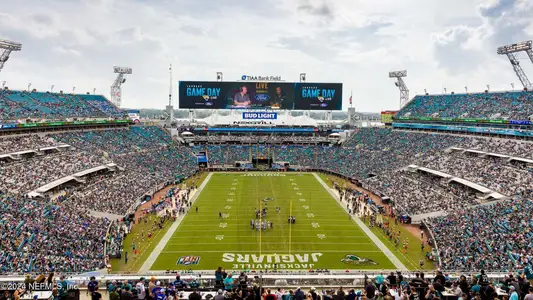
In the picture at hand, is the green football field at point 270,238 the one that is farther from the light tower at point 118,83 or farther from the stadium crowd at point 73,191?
the light tower at point 118,83

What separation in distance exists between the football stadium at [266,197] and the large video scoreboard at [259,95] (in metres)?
0.20

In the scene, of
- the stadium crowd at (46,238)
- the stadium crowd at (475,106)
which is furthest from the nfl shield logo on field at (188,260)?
the stadium crowd at (475,106)

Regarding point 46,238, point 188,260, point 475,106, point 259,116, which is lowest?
Result: point 188,260

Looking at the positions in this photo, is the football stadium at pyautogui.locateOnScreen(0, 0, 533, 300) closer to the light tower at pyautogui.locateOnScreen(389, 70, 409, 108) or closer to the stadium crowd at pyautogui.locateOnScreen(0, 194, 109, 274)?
the stadium crowd at pyautogui.locateOnScreen(0, 194, 109, 274)

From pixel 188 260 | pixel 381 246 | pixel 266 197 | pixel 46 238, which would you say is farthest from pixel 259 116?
pixel 46 238

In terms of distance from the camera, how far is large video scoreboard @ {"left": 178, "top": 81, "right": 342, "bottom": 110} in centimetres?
7038

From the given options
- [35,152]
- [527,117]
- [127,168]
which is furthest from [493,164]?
[35,152]

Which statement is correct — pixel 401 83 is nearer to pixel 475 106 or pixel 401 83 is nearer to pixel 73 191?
pixel 475 106

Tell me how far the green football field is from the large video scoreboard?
96.1ft

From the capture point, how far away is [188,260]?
2441cm

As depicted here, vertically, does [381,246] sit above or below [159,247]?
above

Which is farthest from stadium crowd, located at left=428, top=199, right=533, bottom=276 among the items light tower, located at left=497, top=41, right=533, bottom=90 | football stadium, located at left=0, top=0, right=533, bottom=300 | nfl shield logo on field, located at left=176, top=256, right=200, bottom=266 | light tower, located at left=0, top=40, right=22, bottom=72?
light tower, located at left=0, top=40, right=22, bottom=72

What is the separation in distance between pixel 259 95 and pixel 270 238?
4544 centimetres

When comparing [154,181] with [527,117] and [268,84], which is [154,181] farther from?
[527,117]
